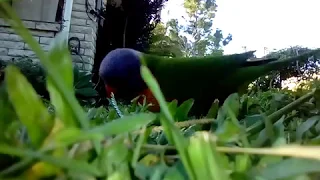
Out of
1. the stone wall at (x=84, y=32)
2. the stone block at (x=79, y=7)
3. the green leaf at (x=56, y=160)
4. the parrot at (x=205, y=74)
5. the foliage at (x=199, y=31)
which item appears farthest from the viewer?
the foliage at (x=199, y=31)

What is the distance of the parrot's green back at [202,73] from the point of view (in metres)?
0.85

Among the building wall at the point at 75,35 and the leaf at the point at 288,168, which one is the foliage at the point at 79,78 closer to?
the building wall at the point at 75,35

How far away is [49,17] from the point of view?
385 centimetres

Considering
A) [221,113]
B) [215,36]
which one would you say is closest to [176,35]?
[215,36]

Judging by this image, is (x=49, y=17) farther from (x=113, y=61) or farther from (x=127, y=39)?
(x=113, y=61)

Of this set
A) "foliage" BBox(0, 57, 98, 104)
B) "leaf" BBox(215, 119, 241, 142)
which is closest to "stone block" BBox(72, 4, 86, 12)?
"foliage" BBox(0, 57, 98, 104)

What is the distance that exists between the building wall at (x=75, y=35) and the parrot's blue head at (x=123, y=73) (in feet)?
7.27

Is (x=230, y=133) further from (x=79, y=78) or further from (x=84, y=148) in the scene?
(x=79, y=78)

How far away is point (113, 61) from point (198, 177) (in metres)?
1.38

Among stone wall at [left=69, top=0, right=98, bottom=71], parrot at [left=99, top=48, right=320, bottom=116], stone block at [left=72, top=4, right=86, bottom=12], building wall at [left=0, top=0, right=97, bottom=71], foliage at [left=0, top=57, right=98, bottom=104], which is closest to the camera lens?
parrot at [left=99, top=48, right=320, bottom=116]

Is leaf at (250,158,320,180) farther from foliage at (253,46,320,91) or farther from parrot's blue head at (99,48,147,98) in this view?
parrot's blue head at (99,48,147,98)

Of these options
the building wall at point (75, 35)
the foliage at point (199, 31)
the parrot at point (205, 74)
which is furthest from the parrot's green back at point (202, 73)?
the foliage at point (199, 31)

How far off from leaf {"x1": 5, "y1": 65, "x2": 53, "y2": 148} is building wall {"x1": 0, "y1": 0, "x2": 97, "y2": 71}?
3.57 meters

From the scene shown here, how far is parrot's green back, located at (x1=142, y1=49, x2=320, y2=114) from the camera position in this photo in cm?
85
